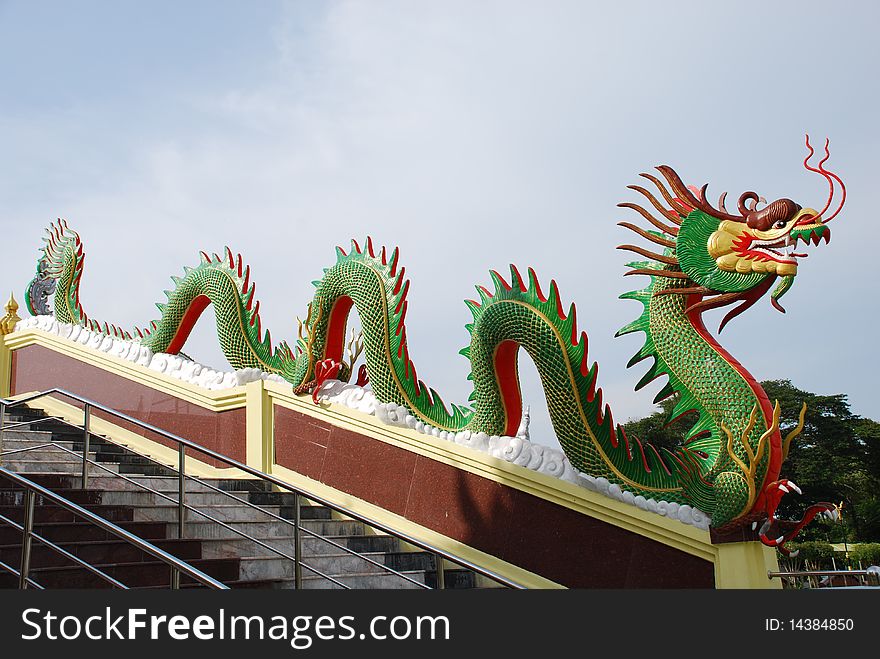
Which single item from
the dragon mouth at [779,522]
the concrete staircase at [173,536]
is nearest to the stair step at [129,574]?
the concrete staircase at [173,536]

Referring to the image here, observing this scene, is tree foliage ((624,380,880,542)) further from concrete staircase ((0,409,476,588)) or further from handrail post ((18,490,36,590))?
handrail post ((18,490,36,590))

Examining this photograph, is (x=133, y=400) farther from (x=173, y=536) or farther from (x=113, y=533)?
(x=113, y=533)

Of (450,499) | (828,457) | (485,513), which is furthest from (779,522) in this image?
(828,457)

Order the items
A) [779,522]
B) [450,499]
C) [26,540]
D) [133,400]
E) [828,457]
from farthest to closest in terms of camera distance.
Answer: [828,457], [133,400], [450,499], [779,522], [26,540]

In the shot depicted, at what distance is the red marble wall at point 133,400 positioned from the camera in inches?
375

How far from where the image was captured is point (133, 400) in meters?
10.4

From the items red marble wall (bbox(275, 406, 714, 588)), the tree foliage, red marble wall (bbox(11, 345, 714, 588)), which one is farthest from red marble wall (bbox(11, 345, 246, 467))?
the tree foliage

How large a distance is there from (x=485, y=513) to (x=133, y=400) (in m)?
5.19

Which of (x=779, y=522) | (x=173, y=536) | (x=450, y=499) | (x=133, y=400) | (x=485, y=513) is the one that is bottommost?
(x=779, y=522)

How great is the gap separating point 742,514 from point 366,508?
11.8 feet

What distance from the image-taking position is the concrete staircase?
546 centimetres

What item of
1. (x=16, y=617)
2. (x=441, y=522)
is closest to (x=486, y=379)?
(x=441, y=522)

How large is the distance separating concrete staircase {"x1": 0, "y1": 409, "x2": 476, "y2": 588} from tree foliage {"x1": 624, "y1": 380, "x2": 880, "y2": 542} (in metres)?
17.5

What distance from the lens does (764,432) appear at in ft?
20.0
